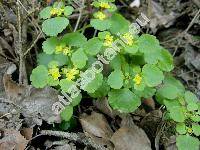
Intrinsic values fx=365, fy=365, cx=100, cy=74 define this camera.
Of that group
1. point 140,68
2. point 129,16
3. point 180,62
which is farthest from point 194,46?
point 140,68

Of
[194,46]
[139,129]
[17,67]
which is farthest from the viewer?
[194,46]

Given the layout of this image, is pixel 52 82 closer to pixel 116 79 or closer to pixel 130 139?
pixel 116 79

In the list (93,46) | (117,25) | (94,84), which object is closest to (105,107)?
(94,84)

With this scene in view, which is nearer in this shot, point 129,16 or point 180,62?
point 180,62

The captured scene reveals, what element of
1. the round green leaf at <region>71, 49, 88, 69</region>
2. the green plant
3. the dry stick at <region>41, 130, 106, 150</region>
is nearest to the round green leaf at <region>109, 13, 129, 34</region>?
the green plant

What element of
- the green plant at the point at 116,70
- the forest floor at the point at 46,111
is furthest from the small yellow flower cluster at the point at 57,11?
the forest floor at the point at 46,111

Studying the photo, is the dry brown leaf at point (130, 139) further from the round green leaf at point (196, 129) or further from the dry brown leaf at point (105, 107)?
the round green leaf at point (196, 129)

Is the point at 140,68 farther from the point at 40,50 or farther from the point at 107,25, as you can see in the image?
the point at 40,50
